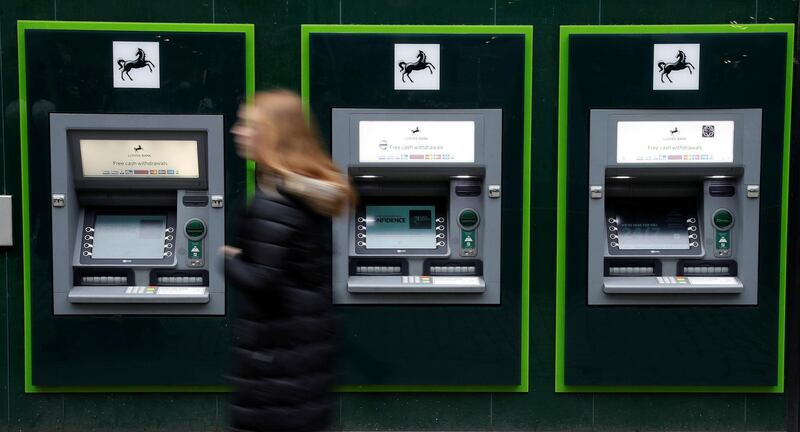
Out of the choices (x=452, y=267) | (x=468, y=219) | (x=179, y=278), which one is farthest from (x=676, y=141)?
(x=179, y=278)

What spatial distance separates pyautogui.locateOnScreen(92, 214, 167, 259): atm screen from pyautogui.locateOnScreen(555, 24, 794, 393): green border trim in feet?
7.50

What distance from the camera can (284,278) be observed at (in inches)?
109

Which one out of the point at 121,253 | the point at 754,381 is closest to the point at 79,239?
the point at 121,253

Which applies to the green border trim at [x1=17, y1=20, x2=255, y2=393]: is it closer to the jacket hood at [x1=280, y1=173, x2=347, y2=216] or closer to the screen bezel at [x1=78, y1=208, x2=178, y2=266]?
the screen bezel at [x1=78, y1=208, x2=178, y2=266]

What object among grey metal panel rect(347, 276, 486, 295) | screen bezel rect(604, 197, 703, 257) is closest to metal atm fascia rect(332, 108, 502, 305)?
grey metal panel rect(347, 276, 486, 295)

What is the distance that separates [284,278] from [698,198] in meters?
3.32

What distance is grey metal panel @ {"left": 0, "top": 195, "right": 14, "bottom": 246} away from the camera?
17.3 ft

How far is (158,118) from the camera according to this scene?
5215 mm

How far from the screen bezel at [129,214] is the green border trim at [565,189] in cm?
222

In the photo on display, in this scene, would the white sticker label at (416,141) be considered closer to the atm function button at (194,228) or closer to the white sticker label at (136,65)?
the atm function button at (194,228)

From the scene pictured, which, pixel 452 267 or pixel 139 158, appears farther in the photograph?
pixel 452 267

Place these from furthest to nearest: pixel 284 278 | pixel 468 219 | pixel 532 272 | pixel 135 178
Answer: pixel 532 272
pixel 468 219
pixel 135 178
pixel 284 278

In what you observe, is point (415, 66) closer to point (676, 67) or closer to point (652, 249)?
point (676, 67)

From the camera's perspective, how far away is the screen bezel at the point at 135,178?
17.0 ft
